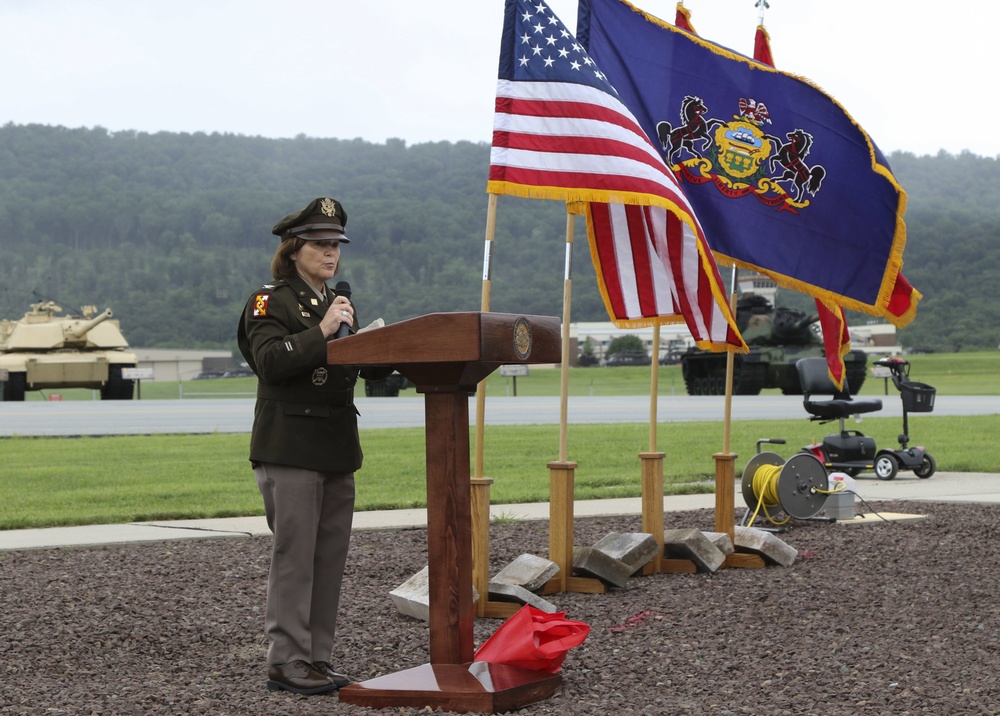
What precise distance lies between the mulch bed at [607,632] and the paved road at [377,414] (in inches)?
543

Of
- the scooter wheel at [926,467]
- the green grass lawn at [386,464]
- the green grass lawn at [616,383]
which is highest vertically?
the scooter wheel at [926,467]

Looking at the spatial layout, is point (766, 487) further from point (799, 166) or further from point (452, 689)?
point (452, 689)

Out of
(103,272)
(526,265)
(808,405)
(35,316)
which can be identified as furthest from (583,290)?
(808,405)

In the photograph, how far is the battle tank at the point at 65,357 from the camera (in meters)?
37.7

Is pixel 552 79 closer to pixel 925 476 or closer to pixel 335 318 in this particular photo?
pixel 335 318

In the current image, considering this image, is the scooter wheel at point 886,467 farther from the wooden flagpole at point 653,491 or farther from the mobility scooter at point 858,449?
the wooden flagpole at point 653,491

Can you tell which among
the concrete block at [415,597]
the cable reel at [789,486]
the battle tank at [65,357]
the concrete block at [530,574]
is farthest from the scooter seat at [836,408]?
the battle tank at [65,357]

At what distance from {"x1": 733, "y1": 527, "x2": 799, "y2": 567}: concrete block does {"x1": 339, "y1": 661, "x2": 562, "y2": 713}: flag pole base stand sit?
336 cm

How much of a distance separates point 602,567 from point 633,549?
0.23m

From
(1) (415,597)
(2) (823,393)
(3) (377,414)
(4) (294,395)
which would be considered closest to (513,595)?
(1) (415,597)

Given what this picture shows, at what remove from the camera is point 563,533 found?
6.85 metres

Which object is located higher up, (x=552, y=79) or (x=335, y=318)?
(x=552, y=79)

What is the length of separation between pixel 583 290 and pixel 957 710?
423 feet

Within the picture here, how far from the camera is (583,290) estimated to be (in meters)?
133
